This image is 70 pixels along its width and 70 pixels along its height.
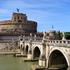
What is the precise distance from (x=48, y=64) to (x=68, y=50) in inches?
283

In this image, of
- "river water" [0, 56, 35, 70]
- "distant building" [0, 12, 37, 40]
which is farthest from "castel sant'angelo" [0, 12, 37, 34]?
"river water" [0, 56, 35, 70]

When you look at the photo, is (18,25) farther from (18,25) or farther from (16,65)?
(16,65)

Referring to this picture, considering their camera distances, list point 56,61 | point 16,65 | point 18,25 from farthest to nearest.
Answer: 1. point 18,25
2. point 16,65
3. point 56,61

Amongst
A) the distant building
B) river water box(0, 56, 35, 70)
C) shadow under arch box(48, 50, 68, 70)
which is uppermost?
the distant building

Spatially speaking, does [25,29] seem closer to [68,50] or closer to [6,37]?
[6,37]

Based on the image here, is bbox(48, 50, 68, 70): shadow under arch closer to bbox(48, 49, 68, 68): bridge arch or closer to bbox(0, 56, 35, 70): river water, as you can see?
bbox(48, 49, 68, 68): bridge arch

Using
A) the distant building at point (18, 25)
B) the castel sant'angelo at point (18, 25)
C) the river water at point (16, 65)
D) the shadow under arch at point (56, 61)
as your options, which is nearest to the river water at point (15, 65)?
the river water at point (16, 65)

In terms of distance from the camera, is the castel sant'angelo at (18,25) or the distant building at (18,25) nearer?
the distant building at (18,25)

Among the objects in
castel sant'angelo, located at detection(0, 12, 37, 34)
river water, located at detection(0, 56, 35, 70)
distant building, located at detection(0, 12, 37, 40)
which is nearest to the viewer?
river water, located at detection(0, 56, 35, 70)

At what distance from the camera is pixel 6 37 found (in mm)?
58438

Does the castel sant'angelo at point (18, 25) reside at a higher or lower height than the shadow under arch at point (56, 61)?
higher

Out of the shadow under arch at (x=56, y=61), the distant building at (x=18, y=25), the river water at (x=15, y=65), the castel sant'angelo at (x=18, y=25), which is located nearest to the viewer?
the shadow under arch at (x=56, y=61)

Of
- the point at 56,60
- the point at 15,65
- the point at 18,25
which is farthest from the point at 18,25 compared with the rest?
the point at 56,60

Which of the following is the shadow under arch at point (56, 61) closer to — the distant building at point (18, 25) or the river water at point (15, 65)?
the river water at point (15, 65)
